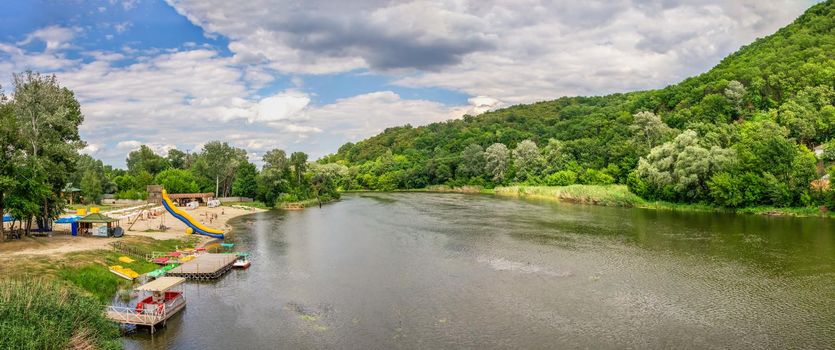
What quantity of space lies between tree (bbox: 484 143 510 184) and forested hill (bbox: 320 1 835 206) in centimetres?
28

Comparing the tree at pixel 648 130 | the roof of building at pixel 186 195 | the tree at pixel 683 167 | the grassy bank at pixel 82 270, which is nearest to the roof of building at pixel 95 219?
the grassy bank at pixel 82 270

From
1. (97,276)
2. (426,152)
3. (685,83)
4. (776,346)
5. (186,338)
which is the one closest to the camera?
(776,346)

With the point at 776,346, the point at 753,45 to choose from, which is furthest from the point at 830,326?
the point at 753,45

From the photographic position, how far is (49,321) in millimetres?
17625

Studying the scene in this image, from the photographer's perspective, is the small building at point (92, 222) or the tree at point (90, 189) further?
the tree at point (90, 189)

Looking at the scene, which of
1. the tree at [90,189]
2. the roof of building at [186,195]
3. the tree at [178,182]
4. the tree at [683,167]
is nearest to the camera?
the tree at [683,167]

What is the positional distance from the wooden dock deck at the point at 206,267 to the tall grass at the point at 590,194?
2336 inches

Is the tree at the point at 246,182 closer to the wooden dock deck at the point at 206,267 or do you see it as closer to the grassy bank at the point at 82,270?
the wooden dock deck at the point at 206,267

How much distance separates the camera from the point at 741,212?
61969 millimetres

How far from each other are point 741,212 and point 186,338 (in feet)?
207

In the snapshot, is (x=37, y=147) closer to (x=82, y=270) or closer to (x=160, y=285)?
(x=82, y=270)

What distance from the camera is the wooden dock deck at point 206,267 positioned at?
3469 centimetres

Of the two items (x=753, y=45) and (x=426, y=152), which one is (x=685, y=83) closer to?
(x=753, y=45)

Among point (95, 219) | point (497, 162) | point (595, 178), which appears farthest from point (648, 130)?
point (95, 219)
